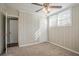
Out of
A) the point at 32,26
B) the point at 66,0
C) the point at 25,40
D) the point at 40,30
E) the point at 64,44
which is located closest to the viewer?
the point at 66,0

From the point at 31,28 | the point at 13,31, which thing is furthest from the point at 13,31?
the point at 31,28

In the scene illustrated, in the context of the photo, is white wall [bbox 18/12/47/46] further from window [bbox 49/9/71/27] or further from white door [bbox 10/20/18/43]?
window [bbox 49/9/71/27]

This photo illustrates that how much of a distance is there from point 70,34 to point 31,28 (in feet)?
7.31

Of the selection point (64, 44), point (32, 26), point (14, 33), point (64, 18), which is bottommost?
point (64, 44)

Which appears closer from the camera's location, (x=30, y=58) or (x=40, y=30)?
(x=30, y=58)

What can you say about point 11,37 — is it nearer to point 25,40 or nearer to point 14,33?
point 14,33

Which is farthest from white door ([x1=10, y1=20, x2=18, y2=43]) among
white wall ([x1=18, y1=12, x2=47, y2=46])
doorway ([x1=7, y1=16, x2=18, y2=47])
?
white wall ([x1=18, y1=12, x2=47, y2=46])

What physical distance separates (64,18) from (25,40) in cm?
228

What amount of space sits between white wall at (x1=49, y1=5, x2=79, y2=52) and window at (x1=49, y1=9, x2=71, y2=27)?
0.22 m

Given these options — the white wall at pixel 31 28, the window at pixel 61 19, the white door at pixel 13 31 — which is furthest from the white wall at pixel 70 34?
the white door at pixel 13 31

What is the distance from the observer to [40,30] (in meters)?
5.82

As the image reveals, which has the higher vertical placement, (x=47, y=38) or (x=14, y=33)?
(x=14, y=33)

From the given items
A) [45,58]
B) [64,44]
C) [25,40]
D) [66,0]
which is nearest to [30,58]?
[45,58]

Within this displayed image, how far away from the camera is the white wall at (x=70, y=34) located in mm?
3512
